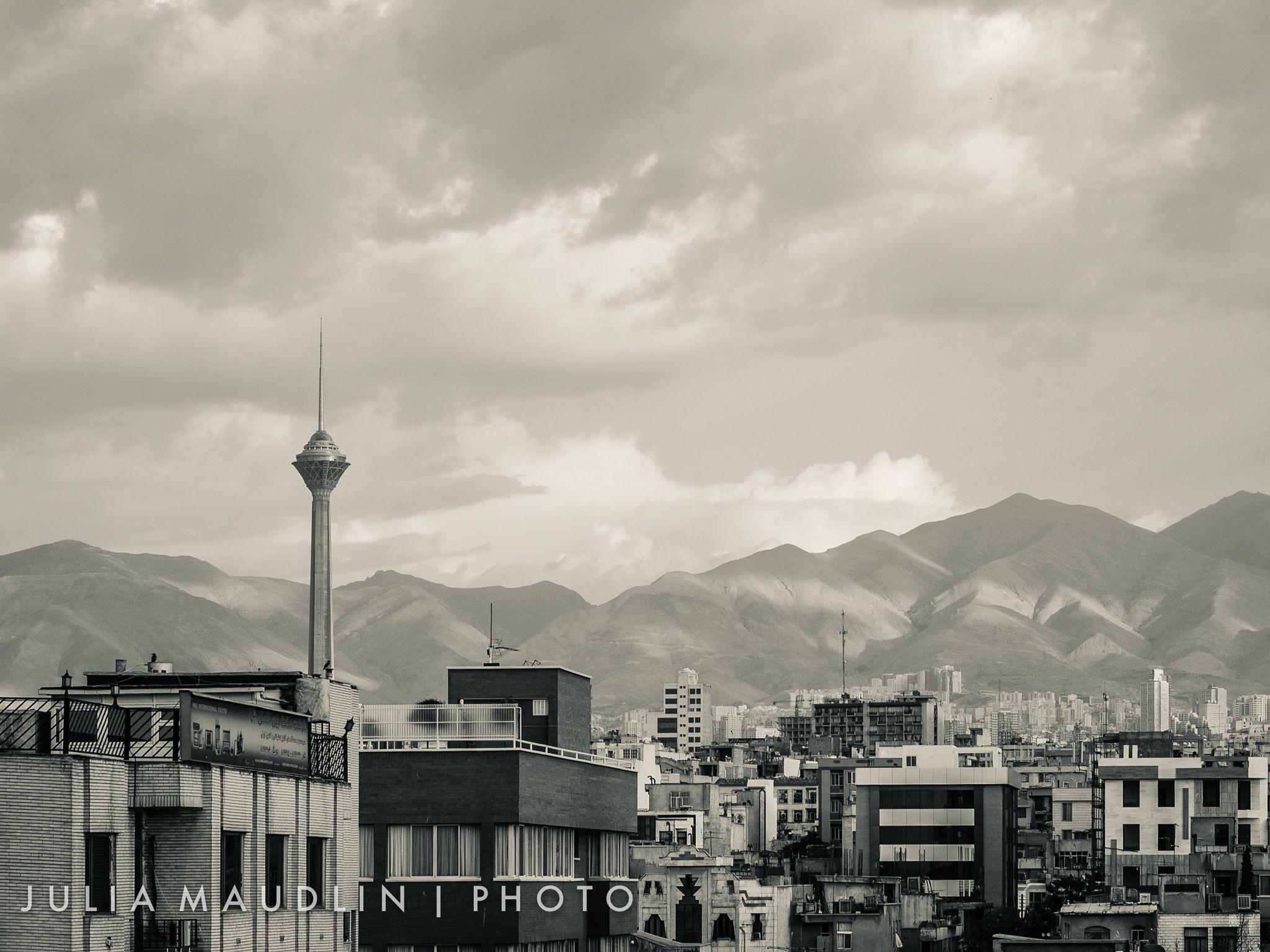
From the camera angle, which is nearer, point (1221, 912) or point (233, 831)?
point (233, 831)

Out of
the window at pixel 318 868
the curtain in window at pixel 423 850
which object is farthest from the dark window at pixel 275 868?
the curtain in window at pixel 423 850

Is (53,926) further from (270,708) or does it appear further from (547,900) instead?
(547,900)

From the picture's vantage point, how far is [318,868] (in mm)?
44938

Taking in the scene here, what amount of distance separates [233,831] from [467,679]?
100ft

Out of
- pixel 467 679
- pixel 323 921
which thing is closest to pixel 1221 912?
pixel 467 679

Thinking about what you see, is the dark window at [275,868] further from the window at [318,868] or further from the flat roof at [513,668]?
the flat roof at [513,668]

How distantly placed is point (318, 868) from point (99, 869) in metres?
8.92

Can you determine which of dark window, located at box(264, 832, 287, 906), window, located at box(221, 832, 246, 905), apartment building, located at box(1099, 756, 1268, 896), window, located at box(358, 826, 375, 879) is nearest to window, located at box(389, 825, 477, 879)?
window, located at box(358, 826, 375, 879)

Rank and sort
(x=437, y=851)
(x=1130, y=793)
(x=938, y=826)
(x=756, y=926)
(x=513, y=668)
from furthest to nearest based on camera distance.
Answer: (x=938, y=826)
(x=756, y=926)
(x=1130, y=793)
(x=513, y=668)
(x=437, y=851)

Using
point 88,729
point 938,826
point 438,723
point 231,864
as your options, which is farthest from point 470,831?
point 938,826

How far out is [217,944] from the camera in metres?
38.3

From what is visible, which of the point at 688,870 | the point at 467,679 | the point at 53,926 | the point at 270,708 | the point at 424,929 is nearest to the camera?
the point at 53,926

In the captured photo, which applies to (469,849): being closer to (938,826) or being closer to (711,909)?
(711,909)

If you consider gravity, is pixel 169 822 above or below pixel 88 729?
below
